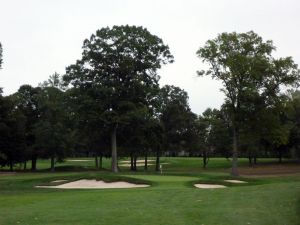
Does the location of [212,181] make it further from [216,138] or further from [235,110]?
[216,138]

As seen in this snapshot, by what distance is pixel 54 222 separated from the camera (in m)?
13.6

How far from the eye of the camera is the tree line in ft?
157

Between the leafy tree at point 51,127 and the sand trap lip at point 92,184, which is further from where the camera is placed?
the leafy tree at point 51,127

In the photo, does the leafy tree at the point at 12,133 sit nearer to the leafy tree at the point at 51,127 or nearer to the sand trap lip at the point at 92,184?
the leafy tree at the point at 51,127

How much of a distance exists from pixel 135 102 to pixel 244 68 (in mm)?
14190

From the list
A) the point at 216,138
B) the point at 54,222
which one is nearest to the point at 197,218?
the point at 54,222

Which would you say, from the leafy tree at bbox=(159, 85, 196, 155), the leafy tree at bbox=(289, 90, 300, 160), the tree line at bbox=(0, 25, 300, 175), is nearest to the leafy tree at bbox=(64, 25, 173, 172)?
the tree line at bbox=(0, 25, 300, 175)

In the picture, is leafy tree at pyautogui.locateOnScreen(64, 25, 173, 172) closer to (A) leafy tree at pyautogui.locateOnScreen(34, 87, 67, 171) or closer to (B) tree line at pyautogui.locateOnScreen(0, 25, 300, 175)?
(B) tree line at pyautogui.locateOnScreen(0, 25, 300, 175)

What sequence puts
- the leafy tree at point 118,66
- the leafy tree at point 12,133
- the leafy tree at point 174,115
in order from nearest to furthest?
the leafy tree at point 118,66, the leafy tree at point 12,133, the leafy tree at point 174,115

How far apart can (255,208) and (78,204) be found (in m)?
6.60

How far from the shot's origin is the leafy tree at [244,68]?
46719 mm

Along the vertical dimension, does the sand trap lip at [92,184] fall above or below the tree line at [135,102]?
below

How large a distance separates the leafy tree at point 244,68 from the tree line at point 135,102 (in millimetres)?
94

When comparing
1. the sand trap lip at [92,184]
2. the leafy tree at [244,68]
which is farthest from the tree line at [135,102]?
the sand trap lip at [92,184]
